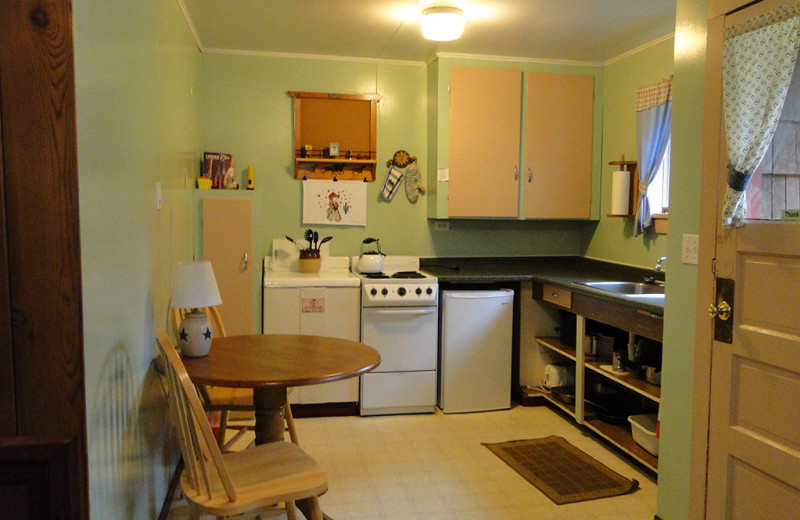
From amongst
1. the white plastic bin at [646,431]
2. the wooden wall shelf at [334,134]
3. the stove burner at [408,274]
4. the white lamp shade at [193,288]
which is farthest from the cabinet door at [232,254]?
the white plastic bin at [646,431]

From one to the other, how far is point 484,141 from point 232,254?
1887mm

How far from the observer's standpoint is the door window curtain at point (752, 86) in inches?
75.8

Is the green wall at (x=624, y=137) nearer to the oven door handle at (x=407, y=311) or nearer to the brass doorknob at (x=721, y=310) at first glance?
the oven door handle at (x=407, y=311)

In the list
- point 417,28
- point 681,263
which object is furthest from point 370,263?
point 681,263

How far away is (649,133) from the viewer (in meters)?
4.00

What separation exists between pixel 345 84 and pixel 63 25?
10.9ft

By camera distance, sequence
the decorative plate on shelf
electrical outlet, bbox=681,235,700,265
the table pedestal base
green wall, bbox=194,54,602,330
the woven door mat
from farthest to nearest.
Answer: the decorative plate on shelf, green wall, bbox=194,54,602,330, the woven door mat, the table pedestal base, electrical outlet, bbox=681,235,700,265

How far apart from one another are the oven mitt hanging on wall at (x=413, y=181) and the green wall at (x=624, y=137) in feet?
4.41

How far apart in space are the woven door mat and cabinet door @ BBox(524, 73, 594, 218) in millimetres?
1698

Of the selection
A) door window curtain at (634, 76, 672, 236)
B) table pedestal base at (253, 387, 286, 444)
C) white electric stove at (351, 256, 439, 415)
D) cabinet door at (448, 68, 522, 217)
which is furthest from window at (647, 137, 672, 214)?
table pedestal base at (253, 387, 286, 444)

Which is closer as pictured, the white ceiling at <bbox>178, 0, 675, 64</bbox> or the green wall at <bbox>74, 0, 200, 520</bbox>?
the green wall at <bbox>74, 0, 200, 520</bbox>

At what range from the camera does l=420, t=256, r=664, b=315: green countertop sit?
4.02 m

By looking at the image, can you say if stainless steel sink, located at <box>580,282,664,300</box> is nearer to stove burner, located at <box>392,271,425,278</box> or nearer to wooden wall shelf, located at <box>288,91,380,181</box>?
stove burner, located at <box>392,271,425,278</box>

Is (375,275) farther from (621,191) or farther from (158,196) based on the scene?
(158,196)
